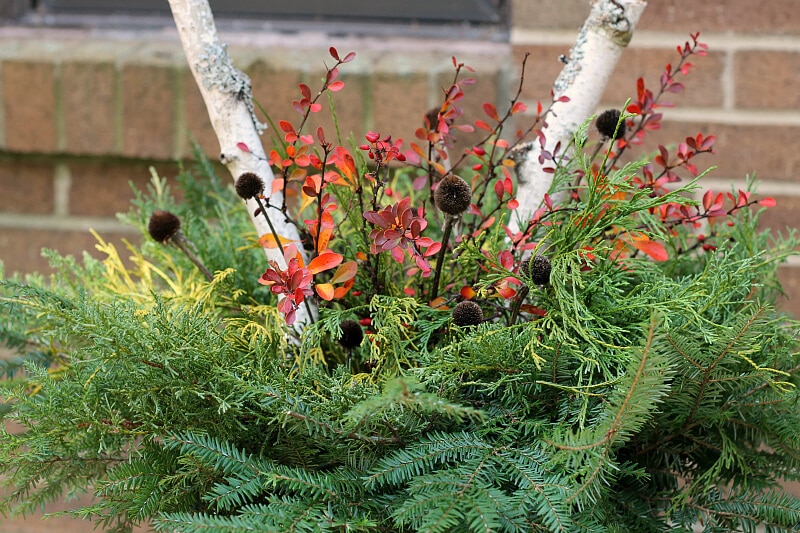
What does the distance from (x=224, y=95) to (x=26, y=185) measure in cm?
98

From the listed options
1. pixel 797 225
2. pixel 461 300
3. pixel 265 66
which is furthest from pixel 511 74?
pixel 461 300

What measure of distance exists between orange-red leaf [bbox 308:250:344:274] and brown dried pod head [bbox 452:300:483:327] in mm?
108

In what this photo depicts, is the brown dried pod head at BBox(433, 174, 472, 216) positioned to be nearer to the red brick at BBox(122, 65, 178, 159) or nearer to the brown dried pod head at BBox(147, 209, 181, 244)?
the brown dried pod head at BBox(147, 209, 181, 244)

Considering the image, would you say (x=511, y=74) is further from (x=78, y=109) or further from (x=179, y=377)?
(x=179, y=377)

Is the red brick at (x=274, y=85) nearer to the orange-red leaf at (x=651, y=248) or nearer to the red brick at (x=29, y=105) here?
the red brick at (x=29, y=105)

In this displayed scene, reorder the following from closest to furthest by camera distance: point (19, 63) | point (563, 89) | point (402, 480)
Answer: point (402, 480) → point (563, 89) → point (19, 63)

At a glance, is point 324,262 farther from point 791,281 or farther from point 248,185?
point 791,281

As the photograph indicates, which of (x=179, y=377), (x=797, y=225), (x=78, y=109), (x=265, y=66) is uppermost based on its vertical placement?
(x=265, y=66)

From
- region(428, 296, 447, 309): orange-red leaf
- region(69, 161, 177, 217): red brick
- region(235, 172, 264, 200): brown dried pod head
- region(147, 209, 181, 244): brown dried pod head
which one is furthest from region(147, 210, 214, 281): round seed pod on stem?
region(69, 161, 177, 217): red brick

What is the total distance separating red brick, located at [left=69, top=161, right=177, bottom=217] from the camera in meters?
1.47

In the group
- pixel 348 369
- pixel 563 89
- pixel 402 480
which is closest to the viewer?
pixel 402 480

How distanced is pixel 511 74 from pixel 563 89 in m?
0.64

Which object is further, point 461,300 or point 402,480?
point 461,300

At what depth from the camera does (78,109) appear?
1411 millimetres
